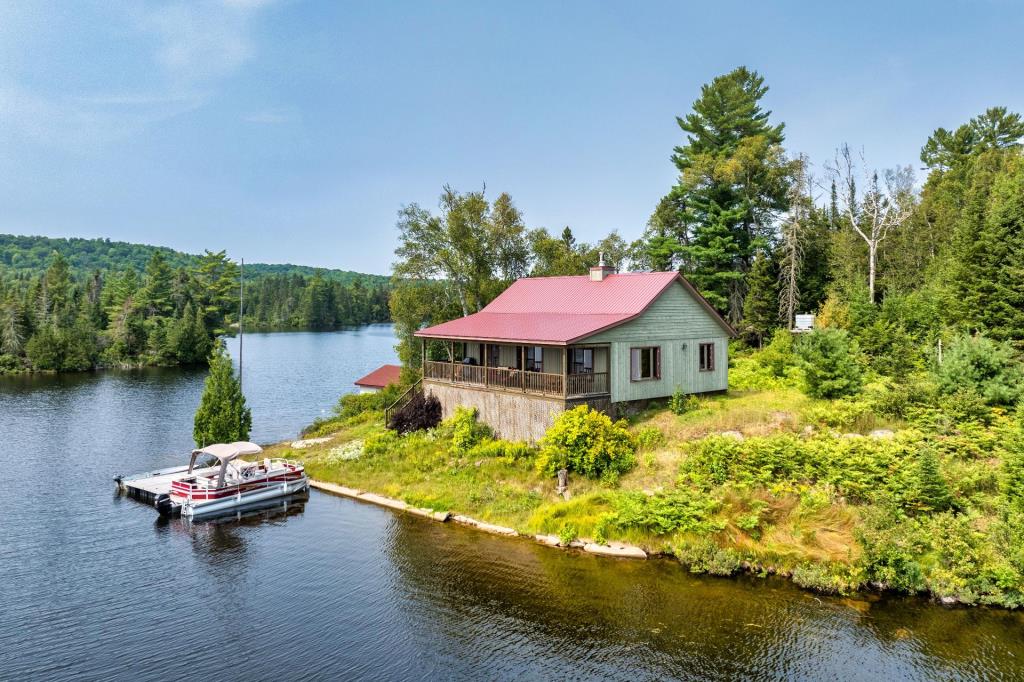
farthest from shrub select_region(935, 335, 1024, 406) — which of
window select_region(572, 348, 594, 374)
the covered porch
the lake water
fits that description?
window select_region(572, 348, 594, 374)

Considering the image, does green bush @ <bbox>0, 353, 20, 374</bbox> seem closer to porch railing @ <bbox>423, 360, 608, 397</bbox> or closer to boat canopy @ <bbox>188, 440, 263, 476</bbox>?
boat canopy @ <bbox>188, 440, 263, 476</bbox>

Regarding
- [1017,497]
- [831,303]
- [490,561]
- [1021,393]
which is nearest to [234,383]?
[490,561]

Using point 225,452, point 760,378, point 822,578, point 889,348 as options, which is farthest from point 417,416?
point 889,348

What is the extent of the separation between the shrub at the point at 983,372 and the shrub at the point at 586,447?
11.4 meters

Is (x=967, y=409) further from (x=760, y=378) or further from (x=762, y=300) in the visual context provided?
(x=762, y=300)

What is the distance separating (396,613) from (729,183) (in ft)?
127

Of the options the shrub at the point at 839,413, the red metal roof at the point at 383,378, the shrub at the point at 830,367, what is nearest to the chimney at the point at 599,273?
the shrub at the point at 830,367

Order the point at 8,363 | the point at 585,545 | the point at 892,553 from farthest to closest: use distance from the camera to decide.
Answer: the point at 8,363 → the point at 585,545 → the point at 892,553

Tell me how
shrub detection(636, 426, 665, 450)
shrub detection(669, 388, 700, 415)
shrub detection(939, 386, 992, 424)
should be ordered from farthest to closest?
1. shrub detection(669, 388, 700, 415)
2. shrub detection(636, 426, 665, 450)
3. shrub detection(939, 386, 992, 424)

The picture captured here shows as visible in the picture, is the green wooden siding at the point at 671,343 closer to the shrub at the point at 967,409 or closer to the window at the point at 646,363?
the window at the point at 646,363

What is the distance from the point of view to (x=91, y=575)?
1766 centimetres

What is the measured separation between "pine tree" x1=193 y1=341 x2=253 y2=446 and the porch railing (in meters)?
9.01

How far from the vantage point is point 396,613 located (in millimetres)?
15117

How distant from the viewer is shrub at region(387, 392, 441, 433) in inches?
1158
